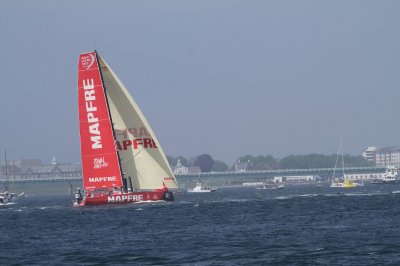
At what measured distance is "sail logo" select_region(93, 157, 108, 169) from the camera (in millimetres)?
94250

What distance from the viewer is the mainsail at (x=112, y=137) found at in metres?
93.1

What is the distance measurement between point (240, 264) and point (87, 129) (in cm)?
5292

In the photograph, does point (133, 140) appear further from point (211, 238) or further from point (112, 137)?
point (211, 238)

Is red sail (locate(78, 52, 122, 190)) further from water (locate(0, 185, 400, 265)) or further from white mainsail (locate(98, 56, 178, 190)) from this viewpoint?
water (locate(0, 185, 400, 265))

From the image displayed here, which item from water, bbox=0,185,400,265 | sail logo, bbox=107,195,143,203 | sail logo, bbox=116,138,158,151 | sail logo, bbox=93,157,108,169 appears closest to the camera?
water, bbox=0,185,400,265

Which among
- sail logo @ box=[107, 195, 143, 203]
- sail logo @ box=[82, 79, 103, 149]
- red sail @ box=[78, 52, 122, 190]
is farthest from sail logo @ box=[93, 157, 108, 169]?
sail logo @ box=[107, 195, 143, 203]

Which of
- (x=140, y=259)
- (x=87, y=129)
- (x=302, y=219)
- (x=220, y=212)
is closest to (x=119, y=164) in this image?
(x=87, y=129)

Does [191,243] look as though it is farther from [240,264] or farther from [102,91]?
[102,91]

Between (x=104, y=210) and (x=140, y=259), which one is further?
(x=104, y=210)

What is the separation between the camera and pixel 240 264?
137 ft

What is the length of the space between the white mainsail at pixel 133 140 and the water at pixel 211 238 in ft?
50.2

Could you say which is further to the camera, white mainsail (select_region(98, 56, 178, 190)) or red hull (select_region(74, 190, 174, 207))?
white mainsail (select_region(98, 56, 178, 190))

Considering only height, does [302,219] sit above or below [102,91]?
below

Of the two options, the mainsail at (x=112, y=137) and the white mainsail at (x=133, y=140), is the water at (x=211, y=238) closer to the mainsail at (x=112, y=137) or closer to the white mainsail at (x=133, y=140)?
the mainsail at (x=112, y=137)
